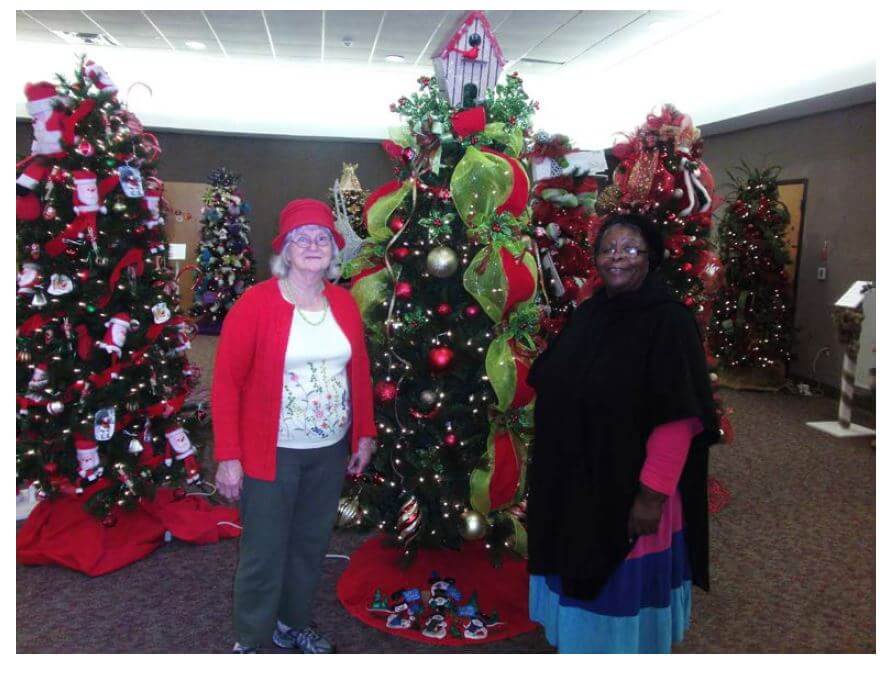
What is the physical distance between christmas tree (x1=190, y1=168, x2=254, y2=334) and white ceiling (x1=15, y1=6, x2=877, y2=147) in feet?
3.43

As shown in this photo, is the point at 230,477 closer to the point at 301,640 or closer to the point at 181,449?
the point at 301,640

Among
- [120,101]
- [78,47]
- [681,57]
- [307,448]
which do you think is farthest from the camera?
[78,47]

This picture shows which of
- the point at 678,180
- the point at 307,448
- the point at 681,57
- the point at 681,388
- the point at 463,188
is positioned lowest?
the point at 307,448

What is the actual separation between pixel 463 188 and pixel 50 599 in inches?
98.9

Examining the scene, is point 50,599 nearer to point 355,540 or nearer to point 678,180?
point 355,540

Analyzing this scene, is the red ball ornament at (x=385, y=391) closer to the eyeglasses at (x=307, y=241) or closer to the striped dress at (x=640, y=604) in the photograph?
the eyeglasses at (x=307, y=241)

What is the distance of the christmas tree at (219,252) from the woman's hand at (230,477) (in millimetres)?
7934

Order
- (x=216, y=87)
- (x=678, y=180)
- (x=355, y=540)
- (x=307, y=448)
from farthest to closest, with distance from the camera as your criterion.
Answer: (x=216, y=87), (x=678, y=180), (x=355, y=540), (x=307, y=448)

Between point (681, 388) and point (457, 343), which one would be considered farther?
point (457, 343)

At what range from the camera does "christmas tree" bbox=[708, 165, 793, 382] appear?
6691 millimetres

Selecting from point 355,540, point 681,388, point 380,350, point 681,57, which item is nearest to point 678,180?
point 380,350

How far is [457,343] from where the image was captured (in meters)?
2.66

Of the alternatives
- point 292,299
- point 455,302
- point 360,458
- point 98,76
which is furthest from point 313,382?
point 98,76

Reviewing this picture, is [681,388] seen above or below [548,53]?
below
